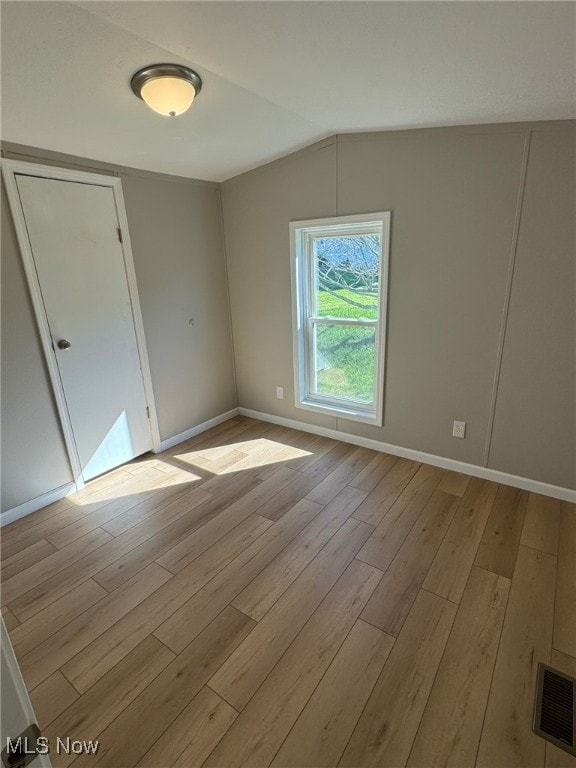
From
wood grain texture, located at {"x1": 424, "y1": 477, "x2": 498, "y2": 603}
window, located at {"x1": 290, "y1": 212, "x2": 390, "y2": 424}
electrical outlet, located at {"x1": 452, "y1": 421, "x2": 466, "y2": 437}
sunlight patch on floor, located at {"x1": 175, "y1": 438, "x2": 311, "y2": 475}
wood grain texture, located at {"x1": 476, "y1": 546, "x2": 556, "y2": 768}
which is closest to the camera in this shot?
wood grain texture, located at {"x1": 476, "y1": 546, "x2": 556, "y2": 768}

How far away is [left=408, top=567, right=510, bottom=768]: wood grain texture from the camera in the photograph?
117cm

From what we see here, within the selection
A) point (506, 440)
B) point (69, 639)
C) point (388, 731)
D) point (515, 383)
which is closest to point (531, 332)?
point (515, 383)


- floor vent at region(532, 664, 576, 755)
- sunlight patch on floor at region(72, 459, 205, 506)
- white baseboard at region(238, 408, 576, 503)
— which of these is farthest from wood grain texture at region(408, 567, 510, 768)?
sunlight patch on floor at region(72, 459, 205, 506)

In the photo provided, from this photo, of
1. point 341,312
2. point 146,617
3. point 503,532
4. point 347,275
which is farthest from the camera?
point 341,312

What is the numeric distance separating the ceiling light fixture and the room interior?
0.04m

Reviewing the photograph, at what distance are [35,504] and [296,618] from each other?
1893 millimetres

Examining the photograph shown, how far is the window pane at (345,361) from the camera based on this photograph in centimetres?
295

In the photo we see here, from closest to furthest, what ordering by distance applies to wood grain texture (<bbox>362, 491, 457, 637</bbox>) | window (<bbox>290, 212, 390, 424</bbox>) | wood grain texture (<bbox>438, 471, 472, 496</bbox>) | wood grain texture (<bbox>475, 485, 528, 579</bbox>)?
wood grain texture (<bbox>362, 491, 457, 637</bbox>) → wood grain texture (<bbox>475, 485, 528, 579</bbox>) → wood grain texture (<bbox>438, 471, 472, 496</bbox>) → window (<bbox>290, 212, 390, 424</bbox>)

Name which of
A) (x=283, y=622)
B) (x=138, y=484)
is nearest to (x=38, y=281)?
(x=138, y=484)

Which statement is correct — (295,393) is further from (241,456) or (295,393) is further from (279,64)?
(279,64)

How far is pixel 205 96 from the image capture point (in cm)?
182

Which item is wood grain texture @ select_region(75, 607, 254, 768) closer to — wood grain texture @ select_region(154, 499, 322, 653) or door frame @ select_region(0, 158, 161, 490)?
wood grain texture @ select_region(154, 499, 322, 653)

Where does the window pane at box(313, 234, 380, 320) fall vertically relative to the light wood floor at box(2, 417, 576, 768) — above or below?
above

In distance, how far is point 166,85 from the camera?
155 centimetres
